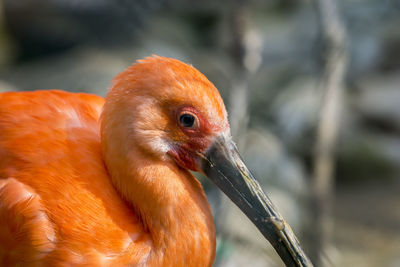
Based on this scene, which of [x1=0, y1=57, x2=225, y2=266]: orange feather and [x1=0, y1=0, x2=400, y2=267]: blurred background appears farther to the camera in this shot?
[x1=0, y1=0, x2=400, y2=267]: blurred background

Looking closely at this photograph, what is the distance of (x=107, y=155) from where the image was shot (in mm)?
2211

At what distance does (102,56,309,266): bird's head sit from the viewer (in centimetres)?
213

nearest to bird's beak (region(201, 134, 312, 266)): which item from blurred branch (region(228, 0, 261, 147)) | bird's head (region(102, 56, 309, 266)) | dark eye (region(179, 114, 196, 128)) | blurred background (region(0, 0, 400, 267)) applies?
bird's head (region(102, 56, 309, 266))

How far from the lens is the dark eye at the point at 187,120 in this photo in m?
2.15

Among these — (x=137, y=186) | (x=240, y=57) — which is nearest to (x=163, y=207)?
(x=137, y=186)

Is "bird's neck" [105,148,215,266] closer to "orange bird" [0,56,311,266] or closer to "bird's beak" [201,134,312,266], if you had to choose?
"orange bird" [0,56,311,266]

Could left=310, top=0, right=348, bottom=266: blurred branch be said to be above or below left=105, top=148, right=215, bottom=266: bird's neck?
above

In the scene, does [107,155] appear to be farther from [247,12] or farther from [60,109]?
[247,12]

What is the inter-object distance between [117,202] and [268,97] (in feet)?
19.8

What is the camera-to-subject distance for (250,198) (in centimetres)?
220

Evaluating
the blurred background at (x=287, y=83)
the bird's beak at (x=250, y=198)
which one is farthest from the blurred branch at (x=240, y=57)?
the bird's beak at (x=250, y=198)

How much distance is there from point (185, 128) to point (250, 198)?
1.28ft

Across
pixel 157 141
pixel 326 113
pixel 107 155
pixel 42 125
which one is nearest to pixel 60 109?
pixel 42 125

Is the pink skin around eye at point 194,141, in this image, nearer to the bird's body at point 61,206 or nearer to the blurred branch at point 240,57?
the bird's body at point 61,206
